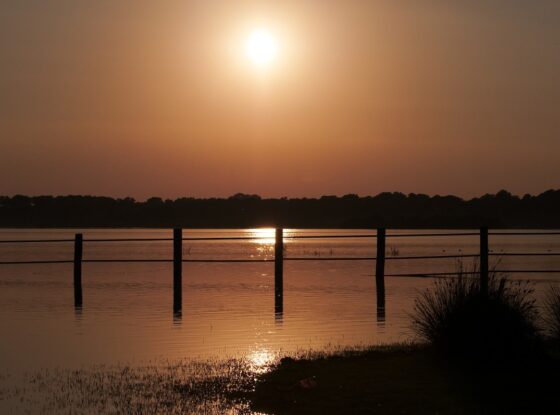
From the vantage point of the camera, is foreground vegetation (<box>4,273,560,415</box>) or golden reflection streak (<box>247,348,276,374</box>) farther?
golden reflection streak (<box>247,348,276,374</box>)

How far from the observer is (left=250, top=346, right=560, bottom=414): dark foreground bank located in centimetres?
881

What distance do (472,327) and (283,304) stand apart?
34.0 ft

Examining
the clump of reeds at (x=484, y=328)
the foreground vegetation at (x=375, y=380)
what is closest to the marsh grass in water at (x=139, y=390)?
the foreground vegetation at (x=375, y=380)

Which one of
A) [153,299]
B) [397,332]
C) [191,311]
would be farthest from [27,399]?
[153,299]

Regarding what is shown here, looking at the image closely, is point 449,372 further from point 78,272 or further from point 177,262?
point 78,272

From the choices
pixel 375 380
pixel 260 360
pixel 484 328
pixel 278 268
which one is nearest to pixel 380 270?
pixel 278 268

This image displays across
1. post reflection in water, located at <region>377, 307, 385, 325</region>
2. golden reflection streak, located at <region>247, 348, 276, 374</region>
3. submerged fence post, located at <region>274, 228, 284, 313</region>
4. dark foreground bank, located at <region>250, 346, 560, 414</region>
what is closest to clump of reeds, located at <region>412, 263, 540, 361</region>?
dark foreground bank, located at <region>250, 346, 560, 414</region>

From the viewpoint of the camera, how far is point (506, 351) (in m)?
10.6

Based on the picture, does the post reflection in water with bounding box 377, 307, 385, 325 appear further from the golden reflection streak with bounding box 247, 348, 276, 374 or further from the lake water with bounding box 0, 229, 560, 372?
the golden reflection streak with bounding box 247, 348, 276, 374

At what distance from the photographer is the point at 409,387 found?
9.59 meters

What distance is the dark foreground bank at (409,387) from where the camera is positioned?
28.9ft

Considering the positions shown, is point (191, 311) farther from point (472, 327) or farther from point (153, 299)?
point (472, 327)

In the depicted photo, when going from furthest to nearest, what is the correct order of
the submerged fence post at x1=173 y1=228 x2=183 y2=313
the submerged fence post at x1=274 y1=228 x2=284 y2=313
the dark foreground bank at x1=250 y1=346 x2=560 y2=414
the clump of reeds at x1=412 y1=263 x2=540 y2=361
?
the submerged fence post at x1=274 y1=228 x2=284 y2=313 → the submerged fence post at x1=173 y1=228 x2=183 y2=313 → the clump of reeds at x1=412 y1=263 x2=540 y2=361 → the dark foreground bank at x1=250 y1=346 x2=560 y2=414

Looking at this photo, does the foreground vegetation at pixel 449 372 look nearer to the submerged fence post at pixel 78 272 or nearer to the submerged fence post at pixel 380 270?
the submerged fence post at pixel 380 270
